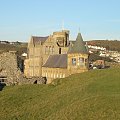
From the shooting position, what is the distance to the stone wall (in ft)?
178

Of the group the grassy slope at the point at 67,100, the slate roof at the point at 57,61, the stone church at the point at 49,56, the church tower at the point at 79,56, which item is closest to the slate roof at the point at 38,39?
the stone church at the point at 49,56

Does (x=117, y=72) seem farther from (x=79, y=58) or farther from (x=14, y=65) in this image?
(x=14, y=65)

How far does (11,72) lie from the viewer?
182 feet

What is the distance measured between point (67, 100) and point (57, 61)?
2984cm

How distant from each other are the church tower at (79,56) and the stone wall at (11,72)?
6.02 metres

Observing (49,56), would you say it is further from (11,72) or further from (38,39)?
(11,72)

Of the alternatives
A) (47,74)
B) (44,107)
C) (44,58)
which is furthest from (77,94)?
(44,58)

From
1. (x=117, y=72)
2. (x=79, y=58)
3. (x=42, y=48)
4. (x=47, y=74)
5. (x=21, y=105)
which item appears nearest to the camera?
(x=21, y=105)

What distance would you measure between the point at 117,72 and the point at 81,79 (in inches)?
177

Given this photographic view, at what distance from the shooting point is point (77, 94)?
114 ft

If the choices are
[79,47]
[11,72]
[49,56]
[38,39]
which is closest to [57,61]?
[49,56]

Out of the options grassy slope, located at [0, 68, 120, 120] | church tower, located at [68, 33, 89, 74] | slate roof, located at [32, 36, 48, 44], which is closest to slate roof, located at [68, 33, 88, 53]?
church tower, located at [68, 33, 89, 74]

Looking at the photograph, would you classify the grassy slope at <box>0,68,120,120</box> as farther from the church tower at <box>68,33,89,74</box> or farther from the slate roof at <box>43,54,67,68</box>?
the slate roof at <box>43,54,67,68</box>

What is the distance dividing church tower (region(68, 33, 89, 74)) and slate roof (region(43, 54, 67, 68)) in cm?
344
